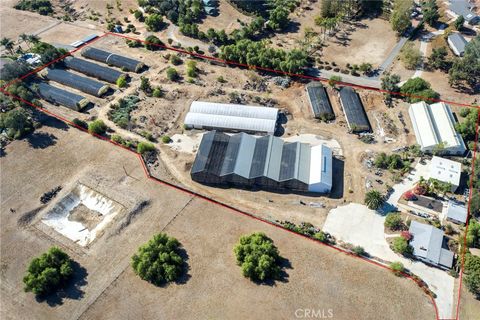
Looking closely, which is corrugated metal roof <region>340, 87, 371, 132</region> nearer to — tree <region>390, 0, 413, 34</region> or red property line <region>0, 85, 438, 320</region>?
red property line <region>0, 85, 438, 320</region>

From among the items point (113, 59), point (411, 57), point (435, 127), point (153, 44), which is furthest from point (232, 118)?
point (411, 57)

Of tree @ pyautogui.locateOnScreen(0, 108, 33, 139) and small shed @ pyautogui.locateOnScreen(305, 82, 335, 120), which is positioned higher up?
small shed @ pyautogui.locateOnScreen(305, 82, 335, 120)

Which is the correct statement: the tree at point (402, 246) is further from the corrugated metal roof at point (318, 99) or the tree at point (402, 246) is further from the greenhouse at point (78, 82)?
the greenhouse at point (78, 82)

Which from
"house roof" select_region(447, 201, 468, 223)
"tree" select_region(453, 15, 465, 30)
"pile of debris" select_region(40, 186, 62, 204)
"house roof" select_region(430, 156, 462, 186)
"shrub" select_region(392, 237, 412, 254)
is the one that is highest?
"tree" select_region(453, 15, 465, 30)

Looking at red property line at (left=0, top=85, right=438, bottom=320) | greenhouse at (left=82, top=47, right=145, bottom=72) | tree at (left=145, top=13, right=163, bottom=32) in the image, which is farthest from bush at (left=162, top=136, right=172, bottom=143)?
tree at (left=145, top=13, right=163, bottom=32)

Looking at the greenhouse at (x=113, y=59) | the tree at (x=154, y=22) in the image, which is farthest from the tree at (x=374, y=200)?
the tree at (x=154, y=22)

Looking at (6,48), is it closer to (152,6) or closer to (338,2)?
(152,6)

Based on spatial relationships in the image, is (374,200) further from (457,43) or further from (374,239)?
(457,43)
